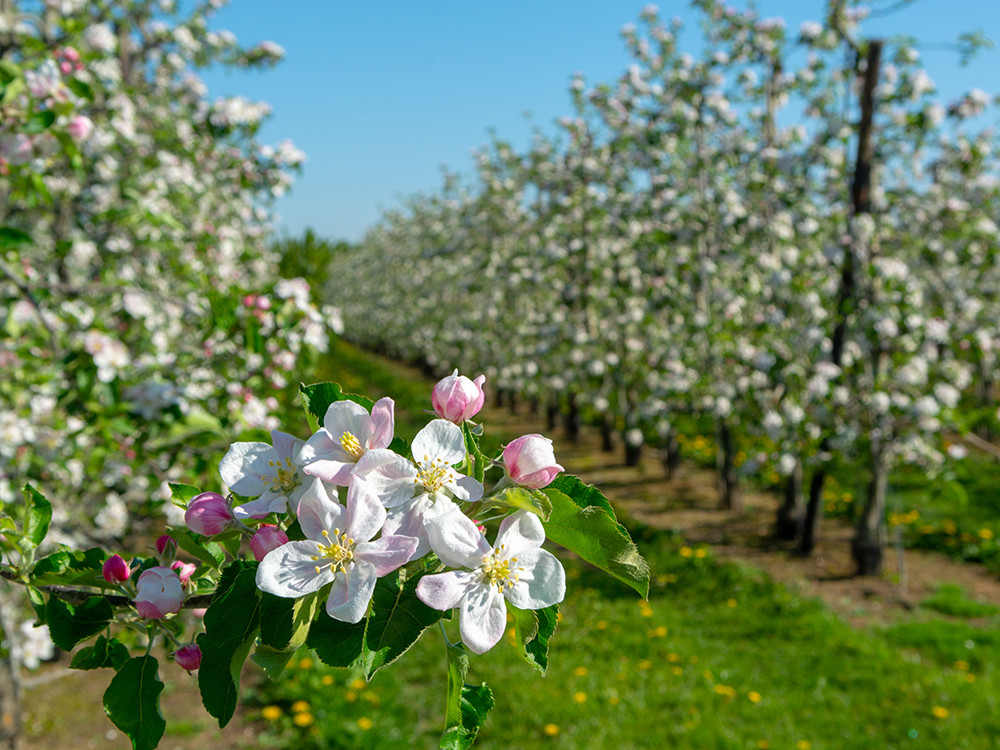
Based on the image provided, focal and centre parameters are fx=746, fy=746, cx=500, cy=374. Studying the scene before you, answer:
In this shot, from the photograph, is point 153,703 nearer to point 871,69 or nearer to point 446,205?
point 871,69

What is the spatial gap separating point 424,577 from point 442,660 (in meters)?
4.28

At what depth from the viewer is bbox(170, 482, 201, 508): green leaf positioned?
1.03m

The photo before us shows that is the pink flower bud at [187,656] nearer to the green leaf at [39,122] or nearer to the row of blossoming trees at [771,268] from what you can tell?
the green leaf at [39,122]

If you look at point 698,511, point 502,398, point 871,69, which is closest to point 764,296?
point 871,69

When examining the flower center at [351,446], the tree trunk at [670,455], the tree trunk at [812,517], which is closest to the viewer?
the flower center at [351,446]

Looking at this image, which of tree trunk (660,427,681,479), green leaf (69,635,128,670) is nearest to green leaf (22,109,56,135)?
green leaf (69,635,128,670)

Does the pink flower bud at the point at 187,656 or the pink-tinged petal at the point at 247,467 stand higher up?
the pink-tinged petal at the point at 247,467

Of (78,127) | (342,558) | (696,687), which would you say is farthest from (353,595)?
(696,687)

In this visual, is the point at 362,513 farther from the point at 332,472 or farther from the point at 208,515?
the point at 208,515

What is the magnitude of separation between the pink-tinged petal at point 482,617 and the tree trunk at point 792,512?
19.7 ft

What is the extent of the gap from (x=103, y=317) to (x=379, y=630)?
319 centimetres

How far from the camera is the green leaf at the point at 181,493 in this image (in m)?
1.03

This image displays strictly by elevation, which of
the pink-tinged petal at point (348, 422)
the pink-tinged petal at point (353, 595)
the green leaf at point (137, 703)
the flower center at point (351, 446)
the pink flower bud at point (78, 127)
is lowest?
the green leaf at point (137, 703)

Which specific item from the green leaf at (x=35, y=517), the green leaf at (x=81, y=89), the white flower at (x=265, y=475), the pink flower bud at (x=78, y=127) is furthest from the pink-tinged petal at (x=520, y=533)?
the pink flower bud at (x=78, y=127)
